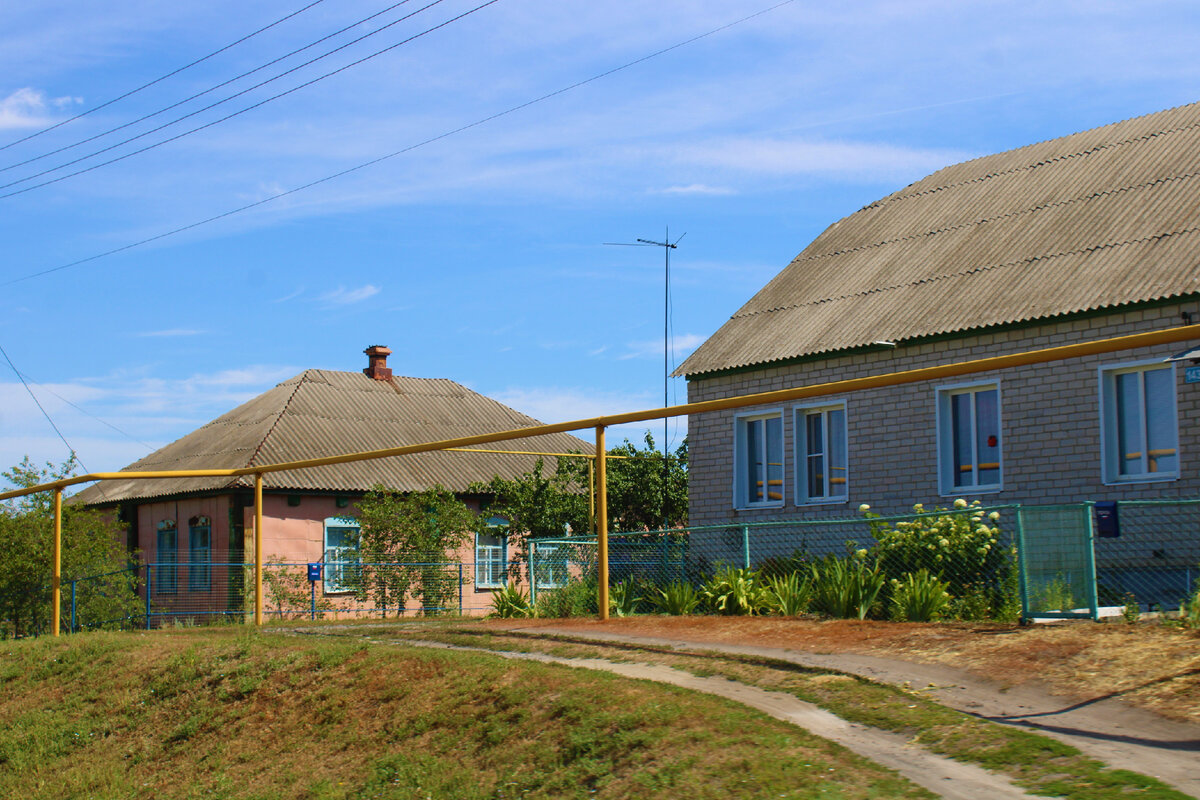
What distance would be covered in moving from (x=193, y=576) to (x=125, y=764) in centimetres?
1235

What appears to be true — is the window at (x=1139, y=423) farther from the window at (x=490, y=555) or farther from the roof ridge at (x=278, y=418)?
the roof ridge at (x=278, y=418)

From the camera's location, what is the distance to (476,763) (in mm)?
8141

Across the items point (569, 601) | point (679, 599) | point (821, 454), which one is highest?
point (821, 454)

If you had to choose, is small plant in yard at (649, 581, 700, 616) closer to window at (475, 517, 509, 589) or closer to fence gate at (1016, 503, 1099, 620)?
fence gate at (1016, 503, 1099, 620)

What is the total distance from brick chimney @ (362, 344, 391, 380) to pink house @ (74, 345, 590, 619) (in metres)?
0.04

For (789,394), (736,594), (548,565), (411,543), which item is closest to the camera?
(789,394)

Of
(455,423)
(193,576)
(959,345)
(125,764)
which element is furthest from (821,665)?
(455,423)

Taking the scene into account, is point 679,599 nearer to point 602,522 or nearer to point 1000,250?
point 602,522

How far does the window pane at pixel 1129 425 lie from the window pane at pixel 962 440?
83.1 inches

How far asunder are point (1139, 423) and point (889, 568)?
4.59 metres

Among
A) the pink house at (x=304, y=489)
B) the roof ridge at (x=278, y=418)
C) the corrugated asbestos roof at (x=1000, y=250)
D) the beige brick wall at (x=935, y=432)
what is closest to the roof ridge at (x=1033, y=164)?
the corrugated asbestos roof at (x=1000, y=250)

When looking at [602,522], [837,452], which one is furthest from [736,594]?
[837,452]

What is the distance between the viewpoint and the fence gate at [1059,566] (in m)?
9.87

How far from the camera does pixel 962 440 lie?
17.1 metres
